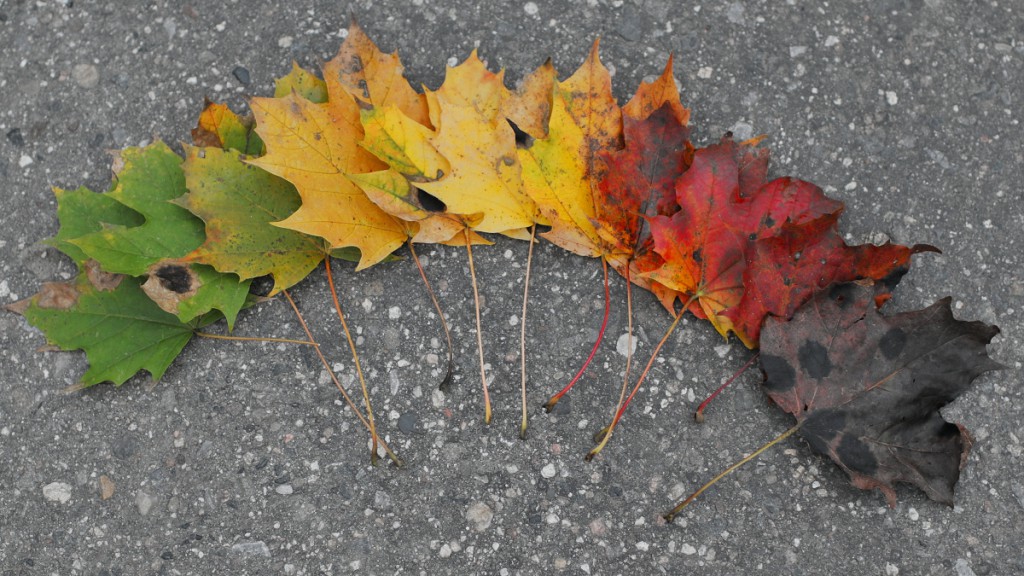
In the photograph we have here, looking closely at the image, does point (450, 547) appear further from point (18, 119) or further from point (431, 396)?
point (18, 119)

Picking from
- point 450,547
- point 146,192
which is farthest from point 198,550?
point 146,192

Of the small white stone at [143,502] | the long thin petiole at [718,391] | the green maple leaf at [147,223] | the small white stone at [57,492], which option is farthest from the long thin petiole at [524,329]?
the small white stone at [57,492]

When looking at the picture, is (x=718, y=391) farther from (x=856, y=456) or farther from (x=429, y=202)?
(x=429, y=202)

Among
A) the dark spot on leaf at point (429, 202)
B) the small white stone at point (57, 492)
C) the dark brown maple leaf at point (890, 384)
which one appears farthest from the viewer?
the small white stone at point (57, 492)

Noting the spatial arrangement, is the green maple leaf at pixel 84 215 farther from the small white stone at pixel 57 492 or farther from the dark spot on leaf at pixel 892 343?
the dark spot on leaf at pixel 892 343

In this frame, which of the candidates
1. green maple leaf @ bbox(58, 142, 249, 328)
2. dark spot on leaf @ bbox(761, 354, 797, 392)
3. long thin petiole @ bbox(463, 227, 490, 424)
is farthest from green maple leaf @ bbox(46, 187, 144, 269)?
dark spot on leaf @ bbox(761, 354, 797, 392)
